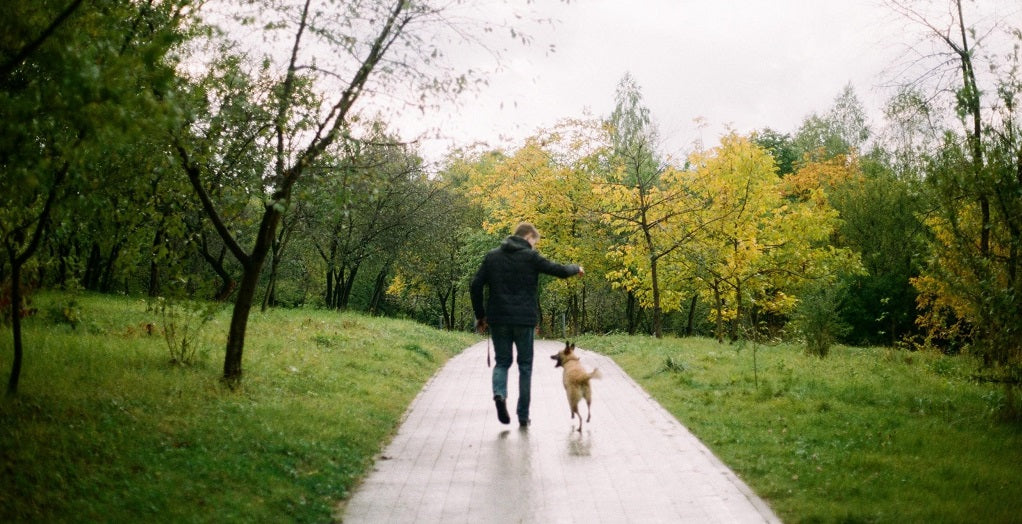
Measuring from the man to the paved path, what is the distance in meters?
0.71

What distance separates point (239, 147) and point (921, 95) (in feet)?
37.3

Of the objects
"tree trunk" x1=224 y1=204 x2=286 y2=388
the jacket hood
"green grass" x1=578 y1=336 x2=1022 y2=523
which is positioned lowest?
"green grass" x1=578 y1=336 x2=1022 y2=523

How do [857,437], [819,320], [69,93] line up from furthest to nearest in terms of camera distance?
[819,320] → [857,437] → [69,93]

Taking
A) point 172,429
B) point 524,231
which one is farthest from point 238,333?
point 524,231

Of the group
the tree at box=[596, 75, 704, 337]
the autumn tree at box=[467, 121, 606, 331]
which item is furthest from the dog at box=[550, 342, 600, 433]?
the autumn tree at box=[467, 121, 606, 331]

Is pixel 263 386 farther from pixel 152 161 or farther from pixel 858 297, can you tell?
pixel 858 297

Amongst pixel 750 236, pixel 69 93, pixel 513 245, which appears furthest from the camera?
pixel 750 236

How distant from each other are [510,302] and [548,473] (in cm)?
238

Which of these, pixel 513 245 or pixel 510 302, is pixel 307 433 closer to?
pixel 510 302

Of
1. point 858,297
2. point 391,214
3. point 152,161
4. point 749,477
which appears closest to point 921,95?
point 749,477

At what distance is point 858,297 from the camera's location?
41656 mm

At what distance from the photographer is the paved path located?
5691 mm

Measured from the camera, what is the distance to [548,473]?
682 centimetres

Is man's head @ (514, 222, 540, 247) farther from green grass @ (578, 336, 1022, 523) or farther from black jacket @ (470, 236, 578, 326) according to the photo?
green grass @ (578, 336, 1022, 523)
